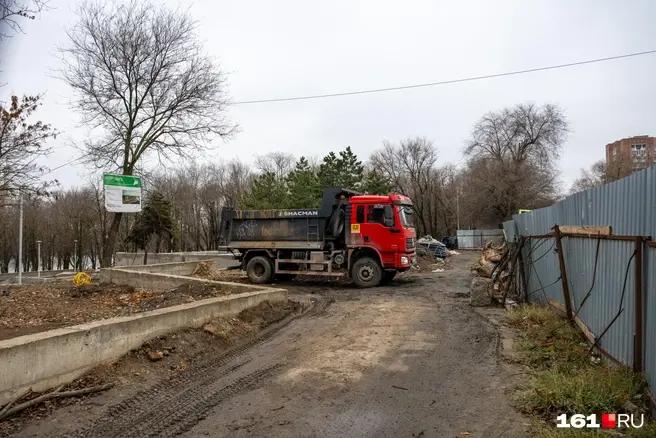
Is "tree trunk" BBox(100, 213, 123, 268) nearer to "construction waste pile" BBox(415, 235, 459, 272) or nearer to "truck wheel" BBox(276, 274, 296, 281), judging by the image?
"truck wheel" BBox(276, 274, 296, 281)

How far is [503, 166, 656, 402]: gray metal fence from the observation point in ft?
15.4

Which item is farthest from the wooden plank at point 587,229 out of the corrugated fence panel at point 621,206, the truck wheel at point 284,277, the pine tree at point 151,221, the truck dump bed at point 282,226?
the pine tree at point 151,221

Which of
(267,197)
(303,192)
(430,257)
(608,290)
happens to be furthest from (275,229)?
(267,197)

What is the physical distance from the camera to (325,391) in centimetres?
545

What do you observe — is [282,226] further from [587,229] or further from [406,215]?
[587,229]

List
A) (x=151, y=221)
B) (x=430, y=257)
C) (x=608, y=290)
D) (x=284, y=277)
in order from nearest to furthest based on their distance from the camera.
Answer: (x=608, y=290) < (x=284, y=277) < (x=430, y=257) < (x=151, y=221)

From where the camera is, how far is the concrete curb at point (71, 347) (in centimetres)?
488

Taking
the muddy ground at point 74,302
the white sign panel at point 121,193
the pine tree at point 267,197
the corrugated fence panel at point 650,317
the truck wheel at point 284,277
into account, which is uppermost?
the pine tree at point 267,197

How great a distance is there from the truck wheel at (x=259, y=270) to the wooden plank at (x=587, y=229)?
10.9 meters

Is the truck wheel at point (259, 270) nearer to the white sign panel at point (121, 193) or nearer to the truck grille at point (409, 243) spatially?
the truck grille at point (409, 243)

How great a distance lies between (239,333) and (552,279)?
6024mm

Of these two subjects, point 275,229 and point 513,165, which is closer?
point 275,229

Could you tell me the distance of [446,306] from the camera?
12.0 meters

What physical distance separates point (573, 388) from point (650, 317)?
1017 mm
